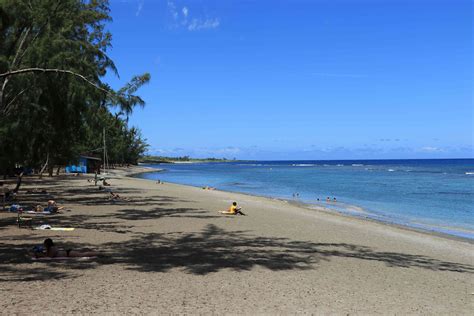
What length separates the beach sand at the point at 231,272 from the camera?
5.82 meters

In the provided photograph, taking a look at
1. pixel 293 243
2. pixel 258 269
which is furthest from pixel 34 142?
pixel 258 269

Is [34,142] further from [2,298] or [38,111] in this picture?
[2,298]

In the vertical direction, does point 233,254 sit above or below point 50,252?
below

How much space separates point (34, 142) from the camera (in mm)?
20984

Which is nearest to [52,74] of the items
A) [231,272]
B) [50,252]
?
[50,252]

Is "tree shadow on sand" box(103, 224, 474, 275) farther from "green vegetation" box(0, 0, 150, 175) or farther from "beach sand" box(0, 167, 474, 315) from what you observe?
"green vegetation" box(0, 0, 150, 175)

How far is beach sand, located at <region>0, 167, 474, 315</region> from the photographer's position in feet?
19.1

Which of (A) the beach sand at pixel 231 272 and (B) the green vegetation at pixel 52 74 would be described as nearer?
(A) the beach sand at pixel 231 272

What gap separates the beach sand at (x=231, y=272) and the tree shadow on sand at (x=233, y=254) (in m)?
0.02

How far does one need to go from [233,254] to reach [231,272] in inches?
68.0

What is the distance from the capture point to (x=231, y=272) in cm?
771

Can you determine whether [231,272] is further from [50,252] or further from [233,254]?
[50,252]

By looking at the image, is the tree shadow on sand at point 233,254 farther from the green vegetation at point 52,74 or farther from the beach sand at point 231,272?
the green vegetation at point 52,74

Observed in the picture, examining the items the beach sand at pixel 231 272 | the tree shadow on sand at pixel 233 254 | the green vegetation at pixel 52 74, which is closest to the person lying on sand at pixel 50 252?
the beach sand at pixel 231 272
